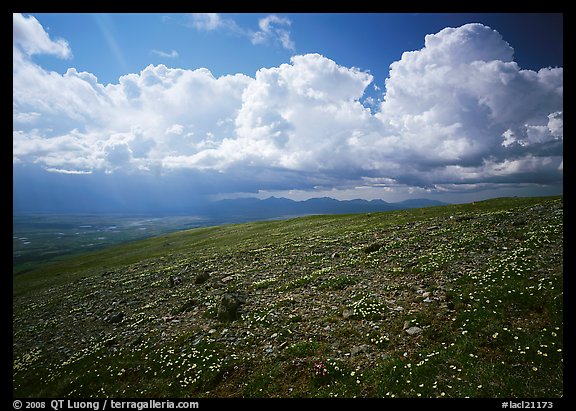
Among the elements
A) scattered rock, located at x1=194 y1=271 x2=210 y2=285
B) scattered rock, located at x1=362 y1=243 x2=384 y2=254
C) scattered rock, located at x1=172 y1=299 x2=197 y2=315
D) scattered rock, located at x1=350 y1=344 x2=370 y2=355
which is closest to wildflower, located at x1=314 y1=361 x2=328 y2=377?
scattered rock, located at x1=350 y1=344 x2=370 y2=355

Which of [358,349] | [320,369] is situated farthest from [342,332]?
[320,369]

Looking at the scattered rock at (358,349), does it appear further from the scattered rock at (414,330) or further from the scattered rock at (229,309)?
the scattered rock at (229,309)

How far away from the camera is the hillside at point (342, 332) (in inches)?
447

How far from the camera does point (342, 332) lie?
15445 mm

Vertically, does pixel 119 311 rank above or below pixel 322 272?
below

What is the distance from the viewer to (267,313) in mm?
19125

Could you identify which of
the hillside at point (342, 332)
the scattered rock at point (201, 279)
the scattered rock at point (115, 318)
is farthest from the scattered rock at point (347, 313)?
the scattered rock at point (115, 318)

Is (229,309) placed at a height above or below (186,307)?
above

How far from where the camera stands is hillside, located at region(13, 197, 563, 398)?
447 inches

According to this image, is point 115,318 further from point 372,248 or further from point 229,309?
point 372,248

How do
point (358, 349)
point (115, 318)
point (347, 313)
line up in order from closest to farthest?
point (358, 349)
point (347, 313)
point (115, 318)
